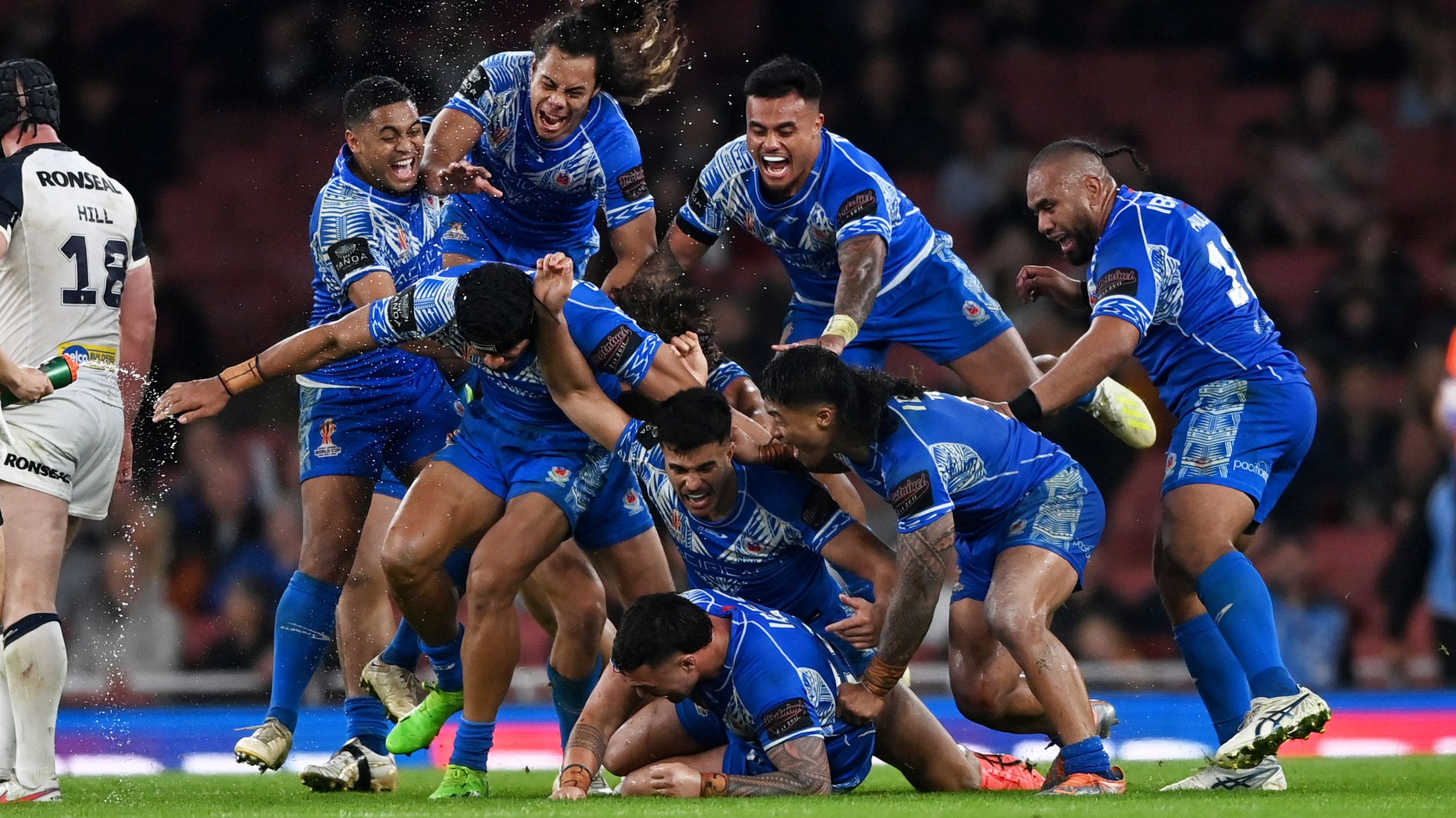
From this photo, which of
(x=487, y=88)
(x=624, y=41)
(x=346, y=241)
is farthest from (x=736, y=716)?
(x=624, y=41)

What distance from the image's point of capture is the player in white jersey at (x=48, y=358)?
20.6 ft

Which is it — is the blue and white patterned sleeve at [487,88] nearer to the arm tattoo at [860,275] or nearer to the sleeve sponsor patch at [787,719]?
the arm tattoo at [860,275]

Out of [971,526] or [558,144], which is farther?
[558,144]

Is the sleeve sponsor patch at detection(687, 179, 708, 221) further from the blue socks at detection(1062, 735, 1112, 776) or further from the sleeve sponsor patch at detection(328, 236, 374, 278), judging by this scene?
the blue socks at detection(1062, 735, 1112, 776)

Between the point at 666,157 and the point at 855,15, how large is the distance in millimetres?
2505

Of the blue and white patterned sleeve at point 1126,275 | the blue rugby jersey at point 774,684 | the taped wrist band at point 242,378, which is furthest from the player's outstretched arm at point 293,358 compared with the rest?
the blue and white patterned sleeve at point 1126,275

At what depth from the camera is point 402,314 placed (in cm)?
664

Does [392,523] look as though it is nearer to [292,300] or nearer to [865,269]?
[865,269]

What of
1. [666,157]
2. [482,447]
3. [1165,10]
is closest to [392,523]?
[482,447]

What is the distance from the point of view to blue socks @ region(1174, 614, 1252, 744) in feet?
22.2

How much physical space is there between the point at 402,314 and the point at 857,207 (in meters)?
2.02

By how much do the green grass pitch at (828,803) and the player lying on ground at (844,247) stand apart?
1911mm

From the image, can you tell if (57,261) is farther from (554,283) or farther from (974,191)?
(974,191)

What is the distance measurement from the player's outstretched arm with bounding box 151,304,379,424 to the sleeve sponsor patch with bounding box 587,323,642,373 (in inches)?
35.1
